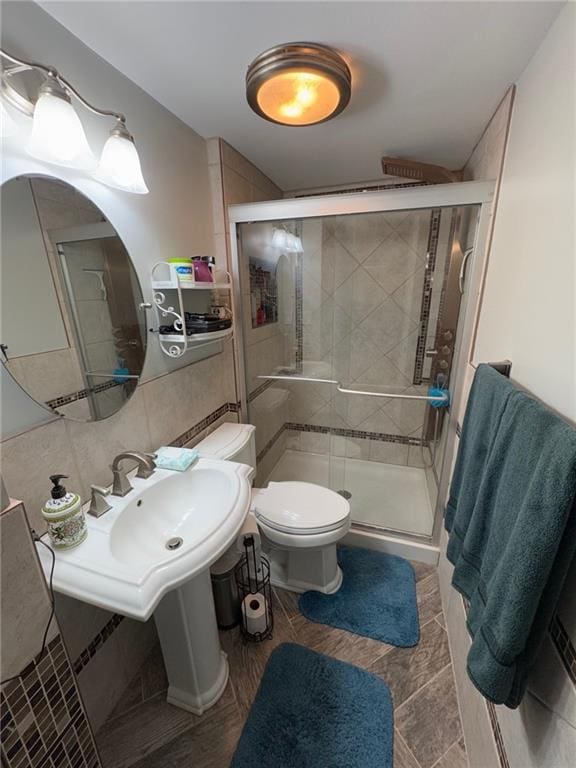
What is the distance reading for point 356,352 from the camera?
224 centimetres

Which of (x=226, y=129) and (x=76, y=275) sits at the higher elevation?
(x=226, y=129)

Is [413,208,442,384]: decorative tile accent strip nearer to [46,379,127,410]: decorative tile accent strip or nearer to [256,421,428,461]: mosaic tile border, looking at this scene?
[256,421,428,461]: mosaic tile border

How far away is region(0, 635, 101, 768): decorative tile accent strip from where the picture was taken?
2.08 feet

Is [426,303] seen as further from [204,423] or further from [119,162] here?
[119,162]

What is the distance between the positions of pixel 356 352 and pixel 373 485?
0.98 m

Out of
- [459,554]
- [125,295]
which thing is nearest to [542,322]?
[459,554]

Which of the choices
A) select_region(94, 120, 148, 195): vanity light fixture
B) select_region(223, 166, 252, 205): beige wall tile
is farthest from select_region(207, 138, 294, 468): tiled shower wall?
select_region(94, 120, 148, 195): vanity light fixture

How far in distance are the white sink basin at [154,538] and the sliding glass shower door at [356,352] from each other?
33.6 inches

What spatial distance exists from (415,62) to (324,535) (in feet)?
5.95

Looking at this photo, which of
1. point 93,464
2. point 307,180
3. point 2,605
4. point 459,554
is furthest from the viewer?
point 307,180

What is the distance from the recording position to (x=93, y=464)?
3.42ft

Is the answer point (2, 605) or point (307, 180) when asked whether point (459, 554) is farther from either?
point (307, 180)

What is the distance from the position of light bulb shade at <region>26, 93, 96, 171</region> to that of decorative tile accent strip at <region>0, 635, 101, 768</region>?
3.93 ft

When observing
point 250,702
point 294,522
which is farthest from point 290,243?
point 250,702
